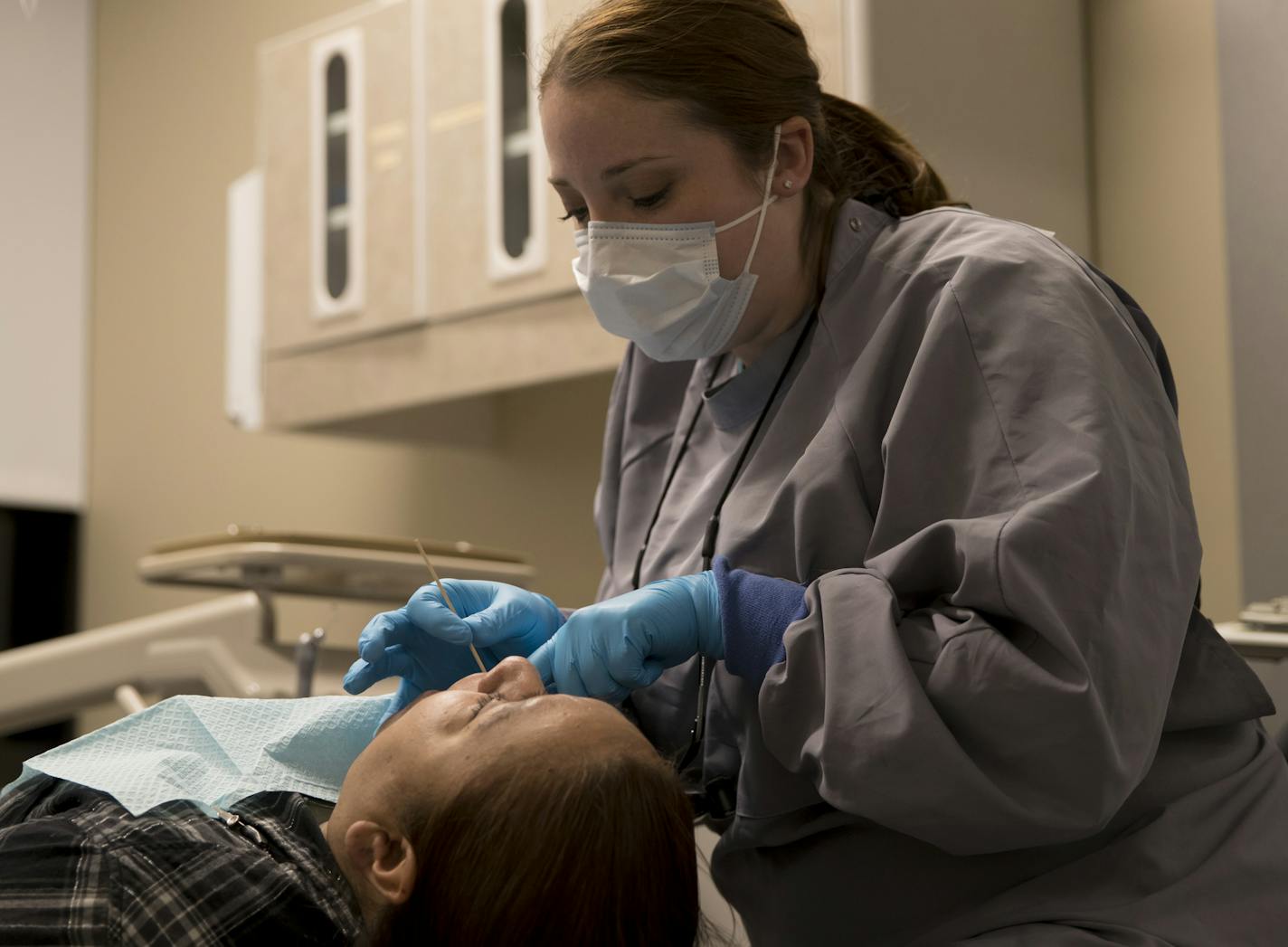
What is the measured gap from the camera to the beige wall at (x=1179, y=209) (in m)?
2.29

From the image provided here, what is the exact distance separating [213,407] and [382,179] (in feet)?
4.40

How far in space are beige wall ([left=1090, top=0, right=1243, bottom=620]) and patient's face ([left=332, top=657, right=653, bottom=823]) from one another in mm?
1408

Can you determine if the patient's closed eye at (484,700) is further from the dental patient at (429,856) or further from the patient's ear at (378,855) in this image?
the patient's ear at (378,855)

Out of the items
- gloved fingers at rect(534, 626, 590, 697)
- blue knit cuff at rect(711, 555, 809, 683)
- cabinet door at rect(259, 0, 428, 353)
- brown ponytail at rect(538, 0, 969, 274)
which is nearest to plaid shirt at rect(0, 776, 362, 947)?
gloved fingers at rect(534, 626, 590, 697)

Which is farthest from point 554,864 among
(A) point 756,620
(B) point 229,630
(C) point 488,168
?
(C) point 488,168

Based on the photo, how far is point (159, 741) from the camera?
53.6 inches

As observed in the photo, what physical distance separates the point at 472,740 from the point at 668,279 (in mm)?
538

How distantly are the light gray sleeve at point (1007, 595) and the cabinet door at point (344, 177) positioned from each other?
69.0 inches

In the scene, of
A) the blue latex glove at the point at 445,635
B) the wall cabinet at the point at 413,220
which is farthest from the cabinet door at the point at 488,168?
the blue latex glove at the point at 445,635

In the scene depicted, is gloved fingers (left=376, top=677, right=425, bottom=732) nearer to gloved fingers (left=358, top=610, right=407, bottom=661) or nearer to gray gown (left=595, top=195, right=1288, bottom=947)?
gloved fingers (left=358, top=610, right=407, bottom=661)

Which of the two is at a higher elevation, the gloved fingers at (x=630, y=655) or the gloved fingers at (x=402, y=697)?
the gloved fingers at (x=630, y=655)

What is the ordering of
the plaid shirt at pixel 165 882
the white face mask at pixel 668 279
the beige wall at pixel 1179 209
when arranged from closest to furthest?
the plaid shirt at pixel 165 882
the white face mask at pixel 668 279
the beige wall at pixel 1179 209

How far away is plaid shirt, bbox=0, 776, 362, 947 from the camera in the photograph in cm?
101

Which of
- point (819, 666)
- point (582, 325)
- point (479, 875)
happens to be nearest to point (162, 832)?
point (479, 875)
